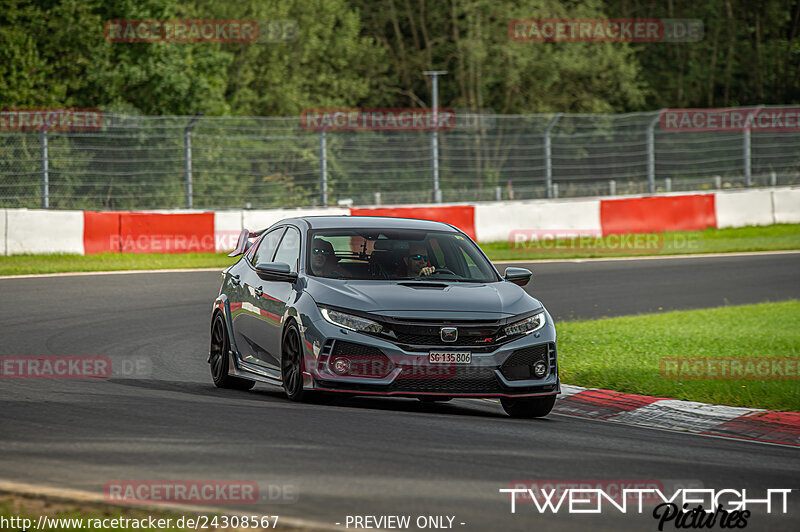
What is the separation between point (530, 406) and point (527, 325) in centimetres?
63

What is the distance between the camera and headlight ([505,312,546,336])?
9055 mm

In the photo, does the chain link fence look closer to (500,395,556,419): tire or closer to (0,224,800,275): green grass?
(0,224,800,275): green grass

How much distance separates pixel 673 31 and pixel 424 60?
1192 centimetres

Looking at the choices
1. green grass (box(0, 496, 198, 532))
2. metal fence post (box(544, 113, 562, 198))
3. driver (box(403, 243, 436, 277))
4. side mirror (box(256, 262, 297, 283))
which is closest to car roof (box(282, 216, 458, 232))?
driver (box(403, 243, 436, 277))

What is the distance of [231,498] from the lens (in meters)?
5.97

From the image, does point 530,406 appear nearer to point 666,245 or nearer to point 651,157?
point 666,245

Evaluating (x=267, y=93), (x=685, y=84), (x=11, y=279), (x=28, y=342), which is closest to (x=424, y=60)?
(x=267, y=93)

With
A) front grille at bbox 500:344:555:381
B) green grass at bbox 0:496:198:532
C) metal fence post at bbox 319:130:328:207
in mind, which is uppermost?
metal fence post at bbox 319:130:328:207

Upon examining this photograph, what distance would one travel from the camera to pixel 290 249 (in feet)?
34.1

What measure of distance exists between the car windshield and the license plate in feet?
3.56

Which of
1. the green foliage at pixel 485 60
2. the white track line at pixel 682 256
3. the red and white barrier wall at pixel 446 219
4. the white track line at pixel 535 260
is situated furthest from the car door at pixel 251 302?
the green foliage at pixel 485 60

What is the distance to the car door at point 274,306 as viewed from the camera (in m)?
9.70

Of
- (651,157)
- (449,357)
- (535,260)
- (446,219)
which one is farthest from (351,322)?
(651,157)

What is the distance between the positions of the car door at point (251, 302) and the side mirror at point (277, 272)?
15.2 inches
